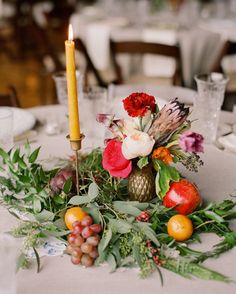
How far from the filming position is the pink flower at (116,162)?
108 cm

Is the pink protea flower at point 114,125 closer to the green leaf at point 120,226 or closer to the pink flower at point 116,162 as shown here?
the pink flower at point 116,162

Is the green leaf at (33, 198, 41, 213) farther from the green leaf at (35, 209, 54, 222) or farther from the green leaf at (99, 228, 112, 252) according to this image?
the green leaf at (99, 228, 112, 252)

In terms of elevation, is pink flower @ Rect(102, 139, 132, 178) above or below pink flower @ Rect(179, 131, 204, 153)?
below

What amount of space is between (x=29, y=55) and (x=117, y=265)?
5250 millimetres

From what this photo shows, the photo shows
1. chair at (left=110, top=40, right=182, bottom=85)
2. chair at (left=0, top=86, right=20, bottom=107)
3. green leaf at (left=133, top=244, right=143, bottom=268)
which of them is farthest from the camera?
chair at (left=110, top=40, right=182, bottom=85)

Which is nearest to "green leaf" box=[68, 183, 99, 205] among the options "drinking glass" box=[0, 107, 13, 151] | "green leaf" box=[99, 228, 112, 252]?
"green leaf" box=[99, 228, 112, 252]

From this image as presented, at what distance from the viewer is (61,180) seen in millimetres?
1157

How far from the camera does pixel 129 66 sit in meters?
3.47

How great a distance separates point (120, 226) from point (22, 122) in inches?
30.2

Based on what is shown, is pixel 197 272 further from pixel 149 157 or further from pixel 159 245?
pixel 149 157

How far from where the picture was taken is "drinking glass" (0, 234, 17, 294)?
805 millimetres

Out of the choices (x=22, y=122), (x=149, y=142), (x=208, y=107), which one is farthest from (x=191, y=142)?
(x=22, y=122)

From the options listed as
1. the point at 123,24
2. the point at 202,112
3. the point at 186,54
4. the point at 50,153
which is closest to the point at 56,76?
the point at 50,153

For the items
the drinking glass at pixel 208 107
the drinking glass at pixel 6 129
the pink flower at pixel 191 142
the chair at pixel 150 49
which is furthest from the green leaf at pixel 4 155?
the chair at pixel 150 49
